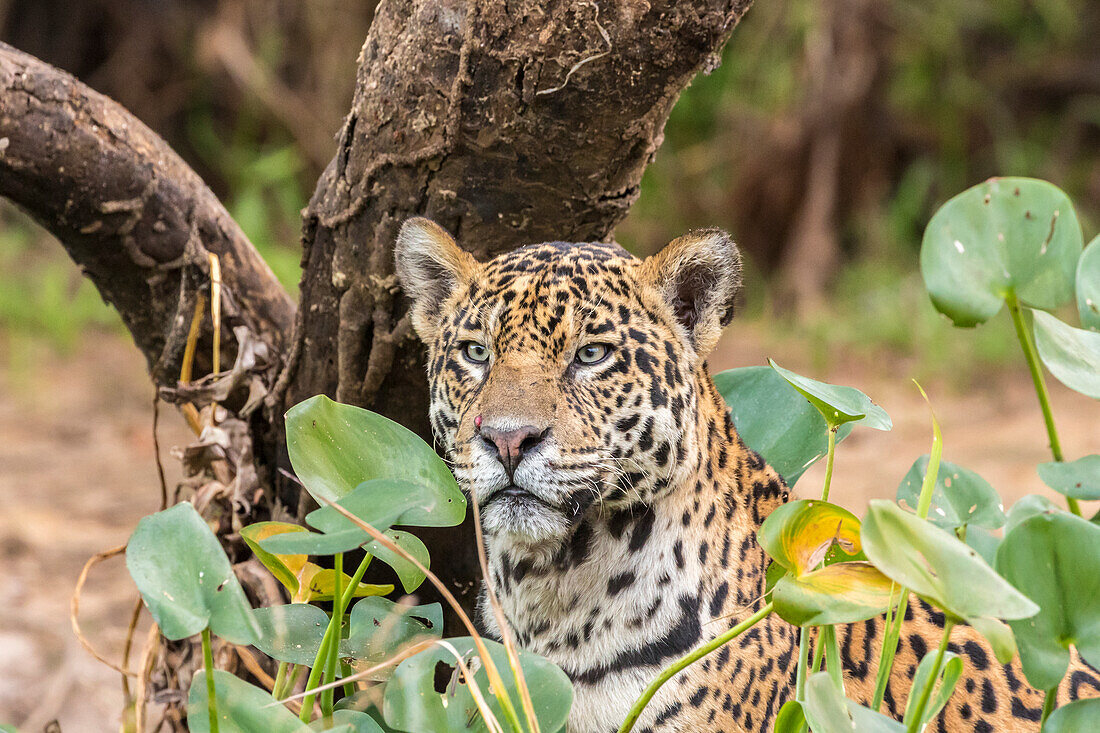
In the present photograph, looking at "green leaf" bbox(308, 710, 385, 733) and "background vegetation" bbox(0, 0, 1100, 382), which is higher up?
"background vegetation" bbox(0, 0, 1100, 382)

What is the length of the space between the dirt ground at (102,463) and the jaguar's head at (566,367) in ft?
8.15

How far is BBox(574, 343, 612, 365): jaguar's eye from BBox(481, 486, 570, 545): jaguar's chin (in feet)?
1.21

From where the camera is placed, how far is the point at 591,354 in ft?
8.67

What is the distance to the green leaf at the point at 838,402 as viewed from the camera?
2.15 m

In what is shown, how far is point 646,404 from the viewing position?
261 centimetres

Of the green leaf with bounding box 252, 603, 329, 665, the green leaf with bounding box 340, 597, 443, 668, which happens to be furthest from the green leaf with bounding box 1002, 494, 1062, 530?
the green leaf with bounding box 252, 603, 329, 665

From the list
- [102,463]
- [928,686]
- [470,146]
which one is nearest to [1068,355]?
[928,686]

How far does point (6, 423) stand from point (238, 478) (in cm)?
497

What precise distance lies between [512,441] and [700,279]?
28.1 inches

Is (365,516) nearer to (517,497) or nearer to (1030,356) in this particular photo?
(517,497)

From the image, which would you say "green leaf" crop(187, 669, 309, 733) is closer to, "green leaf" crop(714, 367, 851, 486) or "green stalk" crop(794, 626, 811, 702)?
"green stalk" crop(794, 626, 811, 702)

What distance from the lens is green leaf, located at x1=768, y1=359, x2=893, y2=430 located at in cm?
215

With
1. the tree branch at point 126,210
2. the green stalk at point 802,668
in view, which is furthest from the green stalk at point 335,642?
the tree branch at point 126,210

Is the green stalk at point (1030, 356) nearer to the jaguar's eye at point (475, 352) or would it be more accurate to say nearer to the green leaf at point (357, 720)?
the jaguar's eye at point (475, 352)
